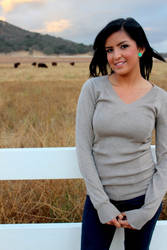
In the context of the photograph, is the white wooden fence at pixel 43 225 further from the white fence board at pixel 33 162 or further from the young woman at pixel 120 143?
the young woman at pixel 120 143

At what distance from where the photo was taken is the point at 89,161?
4.77 feet

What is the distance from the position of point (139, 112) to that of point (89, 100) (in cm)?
23

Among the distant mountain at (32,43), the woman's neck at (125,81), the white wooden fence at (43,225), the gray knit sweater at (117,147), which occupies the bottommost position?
the white wooden fence at (43,225)

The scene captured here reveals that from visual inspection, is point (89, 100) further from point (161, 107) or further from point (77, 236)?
point (77, 236)

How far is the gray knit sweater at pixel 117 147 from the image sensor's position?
1.46 meters

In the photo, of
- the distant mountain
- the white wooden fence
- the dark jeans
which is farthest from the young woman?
the distant mountain

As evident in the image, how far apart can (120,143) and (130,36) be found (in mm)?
489

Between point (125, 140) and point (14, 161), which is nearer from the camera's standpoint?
point (125, 140)

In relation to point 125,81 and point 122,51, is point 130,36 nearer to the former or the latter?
point 122,51

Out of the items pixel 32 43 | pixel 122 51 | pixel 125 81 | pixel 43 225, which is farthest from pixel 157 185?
pixel 32 43

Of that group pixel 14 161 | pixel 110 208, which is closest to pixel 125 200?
pixel 110 208

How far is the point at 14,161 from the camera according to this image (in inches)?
73.5

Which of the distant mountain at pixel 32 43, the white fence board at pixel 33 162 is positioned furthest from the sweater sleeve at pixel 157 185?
the distant mountain at pixel 32 43

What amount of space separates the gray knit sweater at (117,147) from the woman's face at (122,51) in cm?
10
